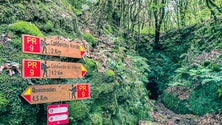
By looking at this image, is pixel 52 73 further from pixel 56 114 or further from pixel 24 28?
pixel 24 28

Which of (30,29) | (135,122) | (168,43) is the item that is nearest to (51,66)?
(30,29)

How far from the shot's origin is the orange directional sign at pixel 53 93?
338 centimetres

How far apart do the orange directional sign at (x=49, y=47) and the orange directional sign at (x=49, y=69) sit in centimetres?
16

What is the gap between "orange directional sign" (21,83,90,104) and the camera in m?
3.38

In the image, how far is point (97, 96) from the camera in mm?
5238

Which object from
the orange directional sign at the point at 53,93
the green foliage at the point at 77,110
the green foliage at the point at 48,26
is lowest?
the green foliage at the point at 77,110

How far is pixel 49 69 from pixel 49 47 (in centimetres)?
34

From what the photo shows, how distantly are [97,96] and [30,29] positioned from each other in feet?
6.33

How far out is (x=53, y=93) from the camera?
3.67 metres

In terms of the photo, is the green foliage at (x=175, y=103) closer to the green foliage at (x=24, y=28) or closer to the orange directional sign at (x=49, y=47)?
the orange directional sign at (x=49, y=47)

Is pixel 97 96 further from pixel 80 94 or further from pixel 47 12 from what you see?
pixel 47 12

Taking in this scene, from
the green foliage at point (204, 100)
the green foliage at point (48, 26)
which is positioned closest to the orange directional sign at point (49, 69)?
the green foliage at point (48, 26)

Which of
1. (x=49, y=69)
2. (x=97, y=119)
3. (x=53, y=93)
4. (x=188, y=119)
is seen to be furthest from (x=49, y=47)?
(x=188, y=119)

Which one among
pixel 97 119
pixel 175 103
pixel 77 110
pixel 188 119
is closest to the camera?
pixel 77 110
